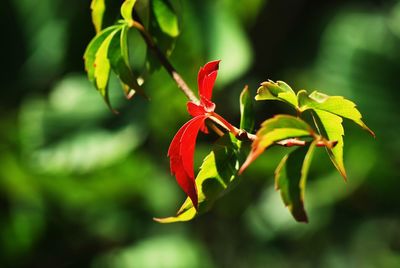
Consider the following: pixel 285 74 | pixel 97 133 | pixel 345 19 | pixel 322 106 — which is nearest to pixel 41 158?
pixel 97 133

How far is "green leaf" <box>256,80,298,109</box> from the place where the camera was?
0.41 metres

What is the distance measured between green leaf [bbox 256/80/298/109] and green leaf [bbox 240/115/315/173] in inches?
1.7

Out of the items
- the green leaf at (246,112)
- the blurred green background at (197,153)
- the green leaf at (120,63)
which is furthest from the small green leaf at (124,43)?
the blurred green background at (197,153)

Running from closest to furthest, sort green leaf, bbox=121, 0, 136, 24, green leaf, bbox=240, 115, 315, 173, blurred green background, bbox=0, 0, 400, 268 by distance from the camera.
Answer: green leaf, bbox=240, 115, 315, 173 < green leaf, bbox=121, 0, 136, 24 < blurred green background, bbox=0, 0, 400, 268

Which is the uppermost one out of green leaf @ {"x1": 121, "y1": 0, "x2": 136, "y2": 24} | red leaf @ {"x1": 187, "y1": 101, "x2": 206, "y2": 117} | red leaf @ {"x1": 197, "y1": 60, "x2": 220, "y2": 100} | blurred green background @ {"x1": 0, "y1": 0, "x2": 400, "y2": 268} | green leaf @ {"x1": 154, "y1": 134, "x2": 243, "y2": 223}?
green leaf @ {"x1": 121, "y1": 0, "x2": 136, "y2": 24}

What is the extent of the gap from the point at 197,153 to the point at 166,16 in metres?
0.88

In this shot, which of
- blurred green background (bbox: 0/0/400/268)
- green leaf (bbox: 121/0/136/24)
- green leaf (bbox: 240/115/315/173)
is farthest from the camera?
blurred green background (bbox: 0/0/400/268)

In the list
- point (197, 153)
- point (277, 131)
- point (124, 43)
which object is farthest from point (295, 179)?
point (197, 153)

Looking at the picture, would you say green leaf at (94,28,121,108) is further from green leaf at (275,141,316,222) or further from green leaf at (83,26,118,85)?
green leaf at (275,141,316,222)

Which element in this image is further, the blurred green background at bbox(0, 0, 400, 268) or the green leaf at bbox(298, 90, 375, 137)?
the blurred green background at bbox(0, 0, 400, 268)

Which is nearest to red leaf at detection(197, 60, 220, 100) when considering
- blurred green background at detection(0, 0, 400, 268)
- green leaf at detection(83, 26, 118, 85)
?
green leaf at detection(83, 26, 118, 85)

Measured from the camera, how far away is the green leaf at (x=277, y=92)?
0.41 m

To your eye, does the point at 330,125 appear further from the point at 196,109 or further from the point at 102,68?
the point at 102,68

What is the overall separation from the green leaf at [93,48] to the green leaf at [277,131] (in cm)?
20
